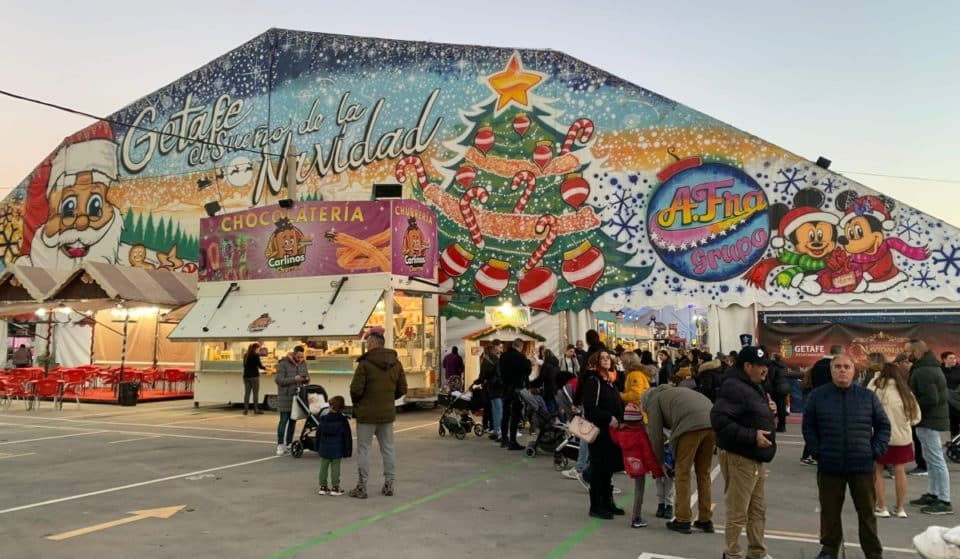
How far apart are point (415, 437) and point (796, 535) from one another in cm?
793

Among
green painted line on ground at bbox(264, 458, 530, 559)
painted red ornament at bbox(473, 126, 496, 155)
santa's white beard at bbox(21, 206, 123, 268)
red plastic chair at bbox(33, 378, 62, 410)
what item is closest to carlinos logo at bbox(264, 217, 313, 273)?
red plastic chair at bbox(33, 378, 62, 410)

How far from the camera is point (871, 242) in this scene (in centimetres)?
1758

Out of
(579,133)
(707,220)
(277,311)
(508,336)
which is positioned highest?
(579,133)

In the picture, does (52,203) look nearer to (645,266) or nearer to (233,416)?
(233,416)

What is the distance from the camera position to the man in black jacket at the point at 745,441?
16.8ft

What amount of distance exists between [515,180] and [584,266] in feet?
11.7

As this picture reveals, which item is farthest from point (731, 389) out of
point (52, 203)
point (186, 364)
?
point (52, 203)

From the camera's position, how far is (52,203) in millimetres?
30203

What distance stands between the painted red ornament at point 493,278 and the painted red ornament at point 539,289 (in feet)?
1.93

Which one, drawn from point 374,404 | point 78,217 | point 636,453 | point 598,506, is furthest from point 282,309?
point 78,217

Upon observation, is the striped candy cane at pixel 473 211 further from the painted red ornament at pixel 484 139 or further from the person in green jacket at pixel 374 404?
the person in green jacket at pixel 374 404

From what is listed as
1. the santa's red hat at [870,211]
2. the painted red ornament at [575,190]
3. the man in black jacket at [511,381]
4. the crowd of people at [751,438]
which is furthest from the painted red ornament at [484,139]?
the crowd of people at [751,438]

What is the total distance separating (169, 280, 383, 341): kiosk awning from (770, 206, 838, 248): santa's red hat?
10.8 metres

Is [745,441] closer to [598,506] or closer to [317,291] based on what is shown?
[598,506]
